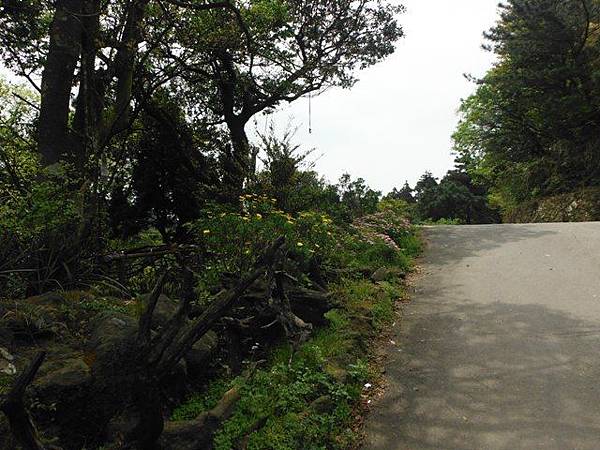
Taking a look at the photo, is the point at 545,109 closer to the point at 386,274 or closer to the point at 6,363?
the point at 386,274

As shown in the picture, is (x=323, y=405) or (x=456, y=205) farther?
(x=456, y=205)

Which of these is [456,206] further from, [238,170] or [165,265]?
[165,265]

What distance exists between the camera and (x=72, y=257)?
5129mm

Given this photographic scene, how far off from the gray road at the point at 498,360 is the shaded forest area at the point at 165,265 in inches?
19.4

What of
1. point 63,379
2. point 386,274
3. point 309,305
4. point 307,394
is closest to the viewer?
point 63,379

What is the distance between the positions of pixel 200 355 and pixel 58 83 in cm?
482

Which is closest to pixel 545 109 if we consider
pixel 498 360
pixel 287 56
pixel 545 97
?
pixel 545 97

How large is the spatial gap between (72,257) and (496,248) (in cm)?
862

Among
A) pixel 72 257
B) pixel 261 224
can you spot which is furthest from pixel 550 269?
pixel 72 257

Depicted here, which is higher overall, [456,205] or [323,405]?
[456,205]

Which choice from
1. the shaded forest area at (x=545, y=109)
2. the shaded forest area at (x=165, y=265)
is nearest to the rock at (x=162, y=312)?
the shaded forest area at (x=165, y=265)

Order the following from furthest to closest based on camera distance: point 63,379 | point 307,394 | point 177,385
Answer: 1. point 307,394
2. point 177,385
3. point 63,379

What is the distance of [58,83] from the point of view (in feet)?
21.2

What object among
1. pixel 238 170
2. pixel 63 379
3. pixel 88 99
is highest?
pixel 88 99
